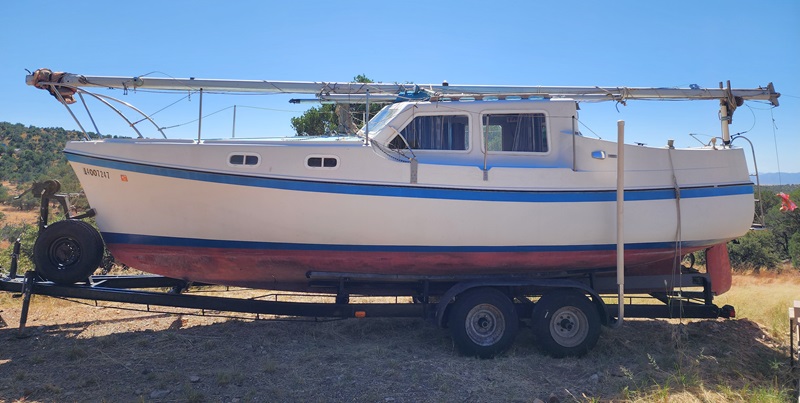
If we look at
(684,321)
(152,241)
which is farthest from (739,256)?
(152,241)

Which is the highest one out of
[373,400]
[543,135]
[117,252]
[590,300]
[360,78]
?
[360,78]

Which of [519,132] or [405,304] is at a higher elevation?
[519,132]

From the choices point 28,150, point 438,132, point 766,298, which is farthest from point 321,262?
point 28,150

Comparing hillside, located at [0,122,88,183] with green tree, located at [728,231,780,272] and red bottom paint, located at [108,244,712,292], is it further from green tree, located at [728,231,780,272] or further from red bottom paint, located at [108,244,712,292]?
green tree, located at [728,231,780,272]

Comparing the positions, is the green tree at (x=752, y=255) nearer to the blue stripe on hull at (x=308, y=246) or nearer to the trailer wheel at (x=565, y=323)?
the trailer wheel at (x=565, y=323)

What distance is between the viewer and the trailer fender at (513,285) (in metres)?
5.23

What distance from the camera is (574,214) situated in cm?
545

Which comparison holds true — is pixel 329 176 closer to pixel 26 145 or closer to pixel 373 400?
pixel 373 400

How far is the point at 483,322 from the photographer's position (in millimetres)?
5359

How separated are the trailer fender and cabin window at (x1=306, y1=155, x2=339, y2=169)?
5.91 ft

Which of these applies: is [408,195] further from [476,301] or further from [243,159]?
[243,159]

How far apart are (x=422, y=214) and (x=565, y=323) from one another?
1939 millimetres

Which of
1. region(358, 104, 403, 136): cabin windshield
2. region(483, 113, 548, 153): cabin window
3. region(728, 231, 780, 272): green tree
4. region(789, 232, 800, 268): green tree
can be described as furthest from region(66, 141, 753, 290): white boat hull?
region(789, 232, 800, 268): green tree

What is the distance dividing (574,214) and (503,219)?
0.79m
